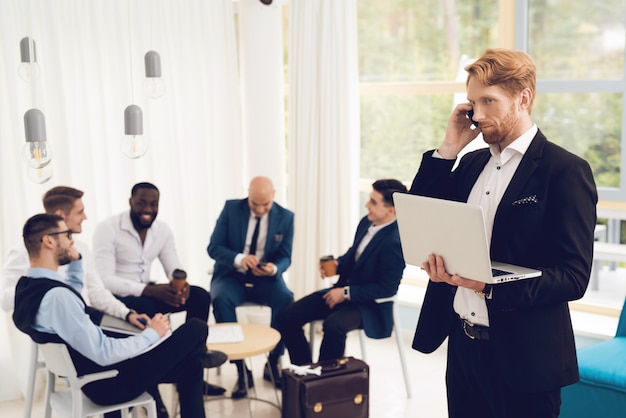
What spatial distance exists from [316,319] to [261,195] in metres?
0.91

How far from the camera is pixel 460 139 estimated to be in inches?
93.0

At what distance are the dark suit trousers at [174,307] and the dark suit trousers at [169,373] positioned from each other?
941 mm

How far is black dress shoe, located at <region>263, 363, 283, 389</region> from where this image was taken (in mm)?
4785

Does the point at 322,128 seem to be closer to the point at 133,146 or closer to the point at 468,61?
the point at 468,61

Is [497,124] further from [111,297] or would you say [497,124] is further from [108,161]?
[108,161]

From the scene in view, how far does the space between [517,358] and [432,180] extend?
0.58 m

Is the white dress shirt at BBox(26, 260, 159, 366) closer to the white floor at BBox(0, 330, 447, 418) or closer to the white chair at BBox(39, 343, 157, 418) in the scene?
the white chair at BBox(39, 343, 157, 418)

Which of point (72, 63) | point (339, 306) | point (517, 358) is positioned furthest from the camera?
point (72, 63)

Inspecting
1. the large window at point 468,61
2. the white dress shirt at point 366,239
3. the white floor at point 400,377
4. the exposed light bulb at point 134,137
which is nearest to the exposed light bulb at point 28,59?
the exposed light bulb at point 134,137

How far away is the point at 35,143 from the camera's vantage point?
3.12 metres

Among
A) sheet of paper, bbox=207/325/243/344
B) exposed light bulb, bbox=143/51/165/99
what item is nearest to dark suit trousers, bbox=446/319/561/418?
sheet of paper, bbox=207/325/243/344

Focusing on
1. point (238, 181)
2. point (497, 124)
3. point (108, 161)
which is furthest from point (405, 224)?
point (238, 181)

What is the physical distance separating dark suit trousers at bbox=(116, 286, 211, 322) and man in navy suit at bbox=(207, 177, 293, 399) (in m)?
0.08

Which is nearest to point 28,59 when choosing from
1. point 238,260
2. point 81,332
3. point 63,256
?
point 63,256
